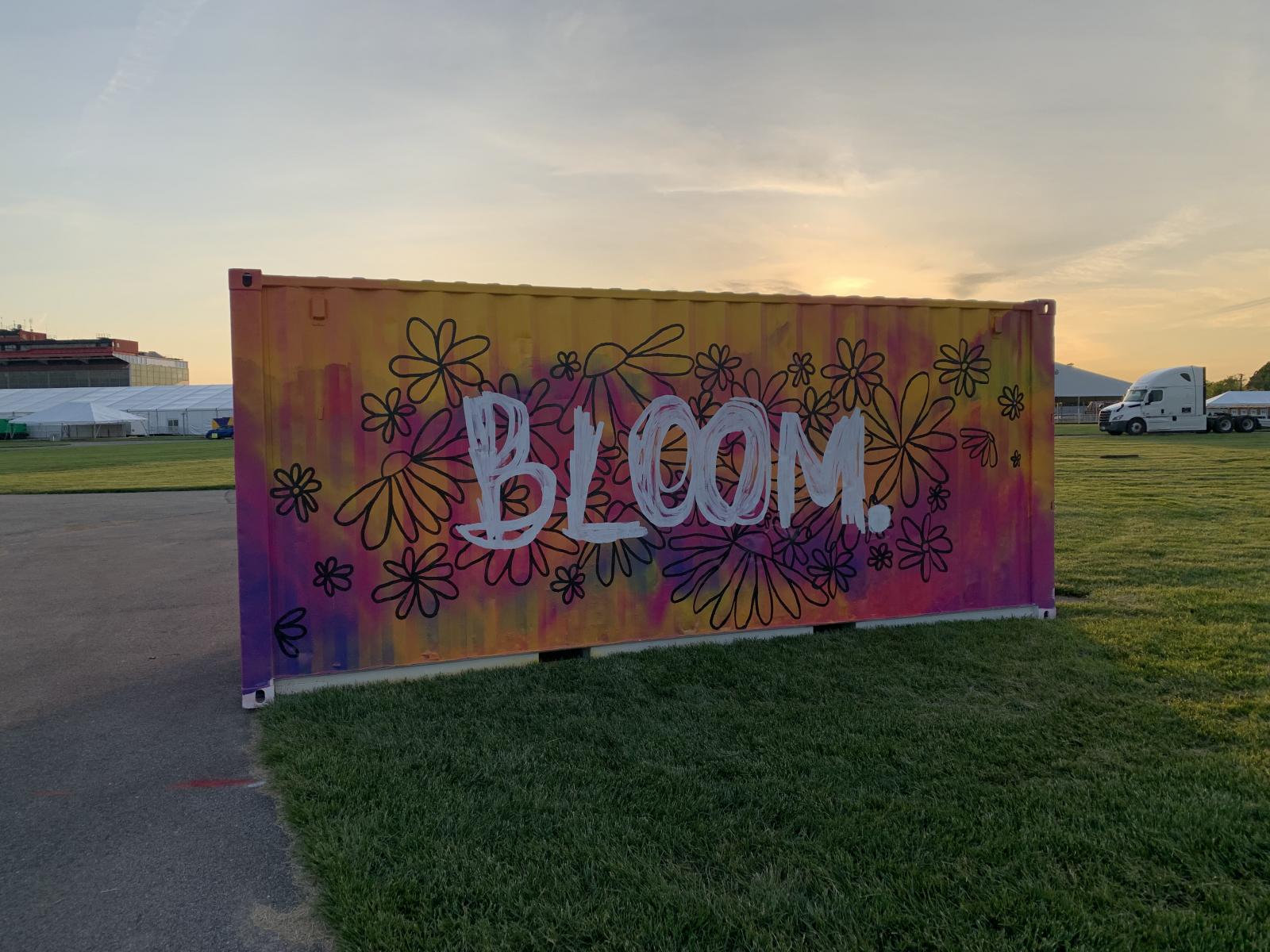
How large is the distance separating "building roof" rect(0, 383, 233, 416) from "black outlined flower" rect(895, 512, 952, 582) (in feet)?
212

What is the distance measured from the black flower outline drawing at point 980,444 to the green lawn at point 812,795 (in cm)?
128

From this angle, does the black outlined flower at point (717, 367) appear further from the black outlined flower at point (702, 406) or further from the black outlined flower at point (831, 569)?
the black outlined flower at point (831, 569)

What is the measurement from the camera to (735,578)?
227 inches

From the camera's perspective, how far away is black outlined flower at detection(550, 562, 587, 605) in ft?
17.7

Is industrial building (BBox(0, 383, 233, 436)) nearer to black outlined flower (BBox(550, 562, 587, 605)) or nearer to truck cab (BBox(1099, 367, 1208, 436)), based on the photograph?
truck cab (BBox(1099, 367, 1208, 436))

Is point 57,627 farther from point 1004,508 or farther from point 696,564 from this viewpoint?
point 1004,508

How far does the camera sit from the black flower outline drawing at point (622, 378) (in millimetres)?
5355

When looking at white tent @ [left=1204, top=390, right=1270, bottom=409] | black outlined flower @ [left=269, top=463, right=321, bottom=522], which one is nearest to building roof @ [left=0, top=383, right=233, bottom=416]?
black outlined flower @ [left=269, top=463, right=321, bottom=522]

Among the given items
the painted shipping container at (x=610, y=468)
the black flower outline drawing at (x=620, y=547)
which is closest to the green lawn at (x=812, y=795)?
the painted shipping container at (x=610, y=468)

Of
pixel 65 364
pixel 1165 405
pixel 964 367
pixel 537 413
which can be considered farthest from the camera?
pixel 65 364

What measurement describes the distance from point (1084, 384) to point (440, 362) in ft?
259

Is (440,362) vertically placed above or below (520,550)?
above

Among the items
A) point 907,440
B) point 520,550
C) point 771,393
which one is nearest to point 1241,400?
point 907,440

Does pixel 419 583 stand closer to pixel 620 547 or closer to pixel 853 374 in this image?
pixel 620 547
